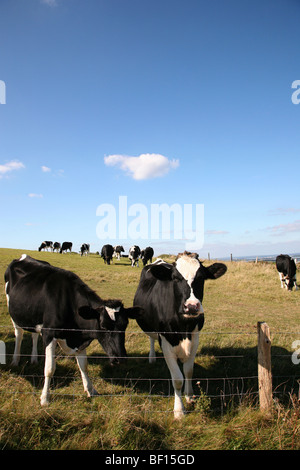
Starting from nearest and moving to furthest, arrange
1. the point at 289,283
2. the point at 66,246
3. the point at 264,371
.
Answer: the point at 264,371
the point at 289,283
the point at 66,246

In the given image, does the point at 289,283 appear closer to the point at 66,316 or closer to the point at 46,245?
the point at 66,316

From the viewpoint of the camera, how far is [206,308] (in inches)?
546

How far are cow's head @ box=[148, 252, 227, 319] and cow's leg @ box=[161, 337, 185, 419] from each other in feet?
2.22

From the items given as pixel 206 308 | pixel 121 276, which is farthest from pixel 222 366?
pixel 121 276

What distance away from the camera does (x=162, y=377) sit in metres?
6.26

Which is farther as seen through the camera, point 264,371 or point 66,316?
point 66,316

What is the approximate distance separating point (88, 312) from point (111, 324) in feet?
1.52

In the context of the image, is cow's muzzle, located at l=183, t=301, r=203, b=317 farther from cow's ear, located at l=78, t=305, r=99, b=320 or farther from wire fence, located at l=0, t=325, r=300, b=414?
cow's ear, located at l=78, t=305, r=99, b=320

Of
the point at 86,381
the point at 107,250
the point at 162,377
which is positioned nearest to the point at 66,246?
the point at 107,250

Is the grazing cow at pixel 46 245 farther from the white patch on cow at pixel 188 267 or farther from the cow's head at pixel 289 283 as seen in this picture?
the white patch on cow at pixel 188 267

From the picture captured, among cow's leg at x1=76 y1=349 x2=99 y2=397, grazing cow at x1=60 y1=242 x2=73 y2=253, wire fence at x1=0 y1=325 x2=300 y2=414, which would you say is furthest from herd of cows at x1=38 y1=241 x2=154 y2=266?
cow's leg at x1=76 y1=349 x2=99 y2=397

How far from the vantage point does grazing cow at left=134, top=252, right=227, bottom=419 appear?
465 centimetres

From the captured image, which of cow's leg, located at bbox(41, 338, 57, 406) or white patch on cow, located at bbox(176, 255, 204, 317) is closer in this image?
white patch on cow, located at bbox(176, 255, 204, 317)

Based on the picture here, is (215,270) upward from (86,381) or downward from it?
upward
